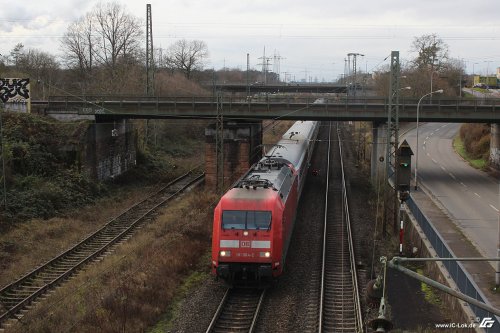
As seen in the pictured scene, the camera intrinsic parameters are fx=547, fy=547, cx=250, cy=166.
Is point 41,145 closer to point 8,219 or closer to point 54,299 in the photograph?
point 8,219

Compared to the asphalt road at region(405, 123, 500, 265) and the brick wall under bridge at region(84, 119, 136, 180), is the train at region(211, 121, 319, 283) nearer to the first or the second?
the asphalt road at region(405, 123, 500, 265)

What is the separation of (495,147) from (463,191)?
11.6 meters

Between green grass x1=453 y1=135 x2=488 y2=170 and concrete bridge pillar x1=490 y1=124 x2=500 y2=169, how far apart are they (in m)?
1.06

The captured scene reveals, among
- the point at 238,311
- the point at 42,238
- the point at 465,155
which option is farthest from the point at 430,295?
the point at 465,155

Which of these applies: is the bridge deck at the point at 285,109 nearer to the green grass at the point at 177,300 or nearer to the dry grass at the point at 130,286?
the dry grass at the point at 130,286

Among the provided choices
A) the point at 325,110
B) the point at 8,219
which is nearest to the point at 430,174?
the point at 325,110

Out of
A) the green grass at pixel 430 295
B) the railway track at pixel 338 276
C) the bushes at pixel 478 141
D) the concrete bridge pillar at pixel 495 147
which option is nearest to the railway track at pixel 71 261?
the railway track at pixel 338 276

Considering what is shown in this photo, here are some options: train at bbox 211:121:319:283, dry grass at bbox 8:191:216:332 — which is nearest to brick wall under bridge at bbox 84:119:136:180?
dry grass at bbox 8:191:216:332

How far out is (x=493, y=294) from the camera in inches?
621

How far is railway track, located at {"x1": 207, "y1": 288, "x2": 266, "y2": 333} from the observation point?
14.7 meters

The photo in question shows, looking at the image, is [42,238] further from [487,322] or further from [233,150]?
[487,322]

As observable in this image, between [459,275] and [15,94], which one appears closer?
[459,275]

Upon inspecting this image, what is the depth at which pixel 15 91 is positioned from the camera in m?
34.5

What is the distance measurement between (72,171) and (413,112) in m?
22.6
